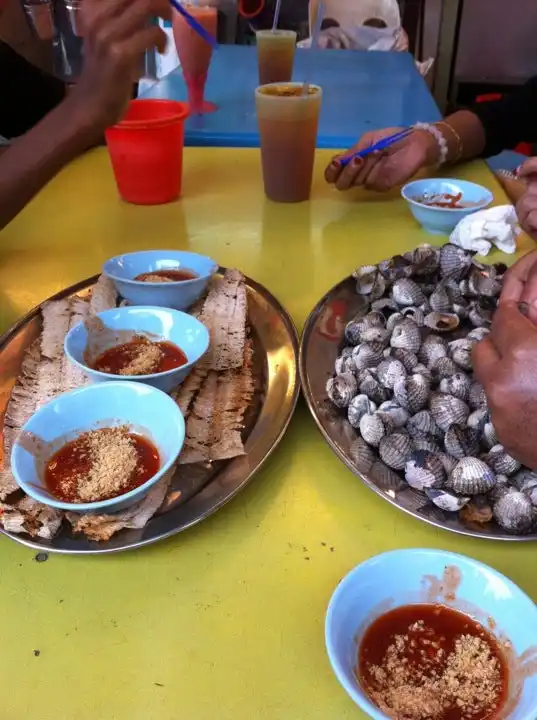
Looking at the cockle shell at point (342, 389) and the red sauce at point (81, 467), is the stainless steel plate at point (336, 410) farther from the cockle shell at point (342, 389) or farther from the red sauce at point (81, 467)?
the red sauce at point (81, 467)

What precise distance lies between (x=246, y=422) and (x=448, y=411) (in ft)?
0.81

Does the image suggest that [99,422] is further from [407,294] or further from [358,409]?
[407,294]

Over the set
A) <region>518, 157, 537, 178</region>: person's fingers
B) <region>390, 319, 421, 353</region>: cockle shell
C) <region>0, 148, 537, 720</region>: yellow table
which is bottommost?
<region>0, 148, 537, 720</region>: yellow table

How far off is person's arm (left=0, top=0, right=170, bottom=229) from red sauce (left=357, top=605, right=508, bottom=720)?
0.93m

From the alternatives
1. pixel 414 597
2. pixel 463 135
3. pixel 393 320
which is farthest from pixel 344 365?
pixel 463 135

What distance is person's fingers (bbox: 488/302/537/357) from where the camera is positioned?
26.5 inches

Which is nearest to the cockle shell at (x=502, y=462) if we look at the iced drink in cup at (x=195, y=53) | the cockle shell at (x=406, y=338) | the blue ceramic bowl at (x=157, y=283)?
the cockle shell at (x=406, y=338)

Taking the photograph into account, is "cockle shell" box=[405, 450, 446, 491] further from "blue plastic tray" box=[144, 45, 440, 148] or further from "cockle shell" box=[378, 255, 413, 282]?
"blue plastic tray" box=[144, 45, 440, 148]

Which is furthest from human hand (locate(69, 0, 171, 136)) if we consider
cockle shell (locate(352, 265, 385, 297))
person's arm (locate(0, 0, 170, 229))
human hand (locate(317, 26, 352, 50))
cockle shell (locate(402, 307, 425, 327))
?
human hand (locate(317, 26, 352, 50))

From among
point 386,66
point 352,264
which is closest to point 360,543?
point 352,264

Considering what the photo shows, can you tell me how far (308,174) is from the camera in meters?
1.37

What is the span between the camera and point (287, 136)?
128 cm

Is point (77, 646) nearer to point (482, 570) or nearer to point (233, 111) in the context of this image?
point (482, 570)

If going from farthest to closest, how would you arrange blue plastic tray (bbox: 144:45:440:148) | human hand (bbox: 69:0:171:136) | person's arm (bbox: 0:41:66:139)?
person's arm (bbox: 0:41:66:139)
blue plastic tray (bbox: 144:45:440:148)
human hand (bbox: 69:0:171:136)
